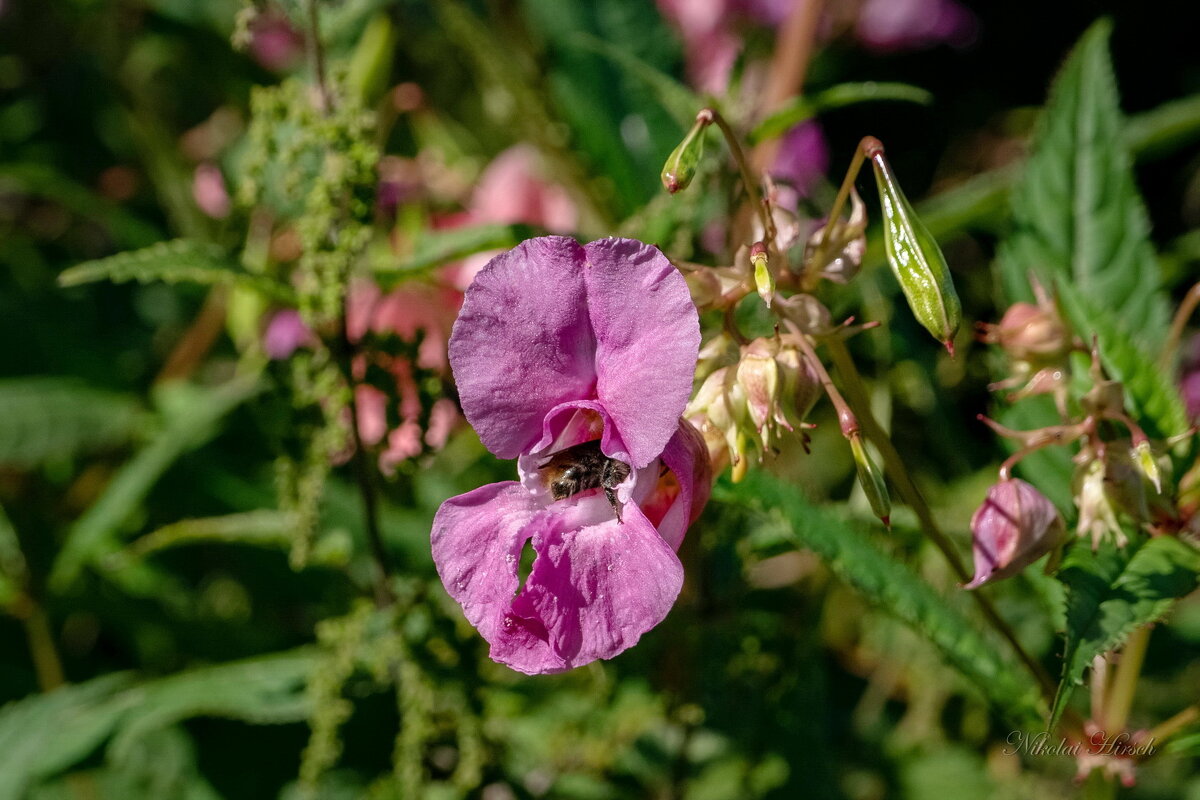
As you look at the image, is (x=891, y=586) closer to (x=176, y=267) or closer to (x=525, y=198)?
(x=176, y=267)

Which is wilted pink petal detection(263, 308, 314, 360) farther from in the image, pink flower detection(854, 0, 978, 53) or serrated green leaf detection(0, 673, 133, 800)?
pink flower detection(854, 0, 978, 53)

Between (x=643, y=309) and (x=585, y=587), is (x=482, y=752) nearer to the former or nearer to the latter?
(x=585, y=587)

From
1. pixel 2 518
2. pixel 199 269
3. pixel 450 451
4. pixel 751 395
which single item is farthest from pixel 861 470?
pixel 2 518

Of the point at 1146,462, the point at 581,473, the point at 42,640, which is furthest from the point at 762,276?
the point at 42,640

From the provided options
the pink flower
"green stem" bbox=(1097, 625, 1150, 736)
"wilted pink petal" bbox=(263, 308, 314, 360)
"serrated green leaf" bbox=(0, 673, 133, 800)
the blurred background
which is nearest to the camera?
"green stem" bbox=(1097, 625, 1150, 736)

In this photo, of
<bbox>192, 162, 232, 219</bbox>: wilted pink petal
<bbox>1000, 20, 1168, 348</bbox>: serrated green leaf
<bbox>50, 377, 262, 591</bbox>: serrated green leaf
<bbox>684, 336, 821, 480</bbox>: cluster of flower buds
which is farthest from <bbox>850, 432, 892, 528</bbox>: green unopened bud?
<bbox>192, 162, 232, 219</bbox>: wilted pink petal
